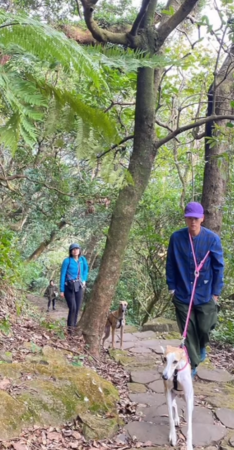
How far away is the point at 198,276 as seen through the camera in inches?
154

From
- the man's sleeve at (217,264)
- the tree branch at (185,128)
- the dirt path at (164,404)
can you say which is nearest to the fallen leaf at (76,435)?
the dirt path at (164,404)

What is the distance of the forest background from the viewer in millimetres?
1379

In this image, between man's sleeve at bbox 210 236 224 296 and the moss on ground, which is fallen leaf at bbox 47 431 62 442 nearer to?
the moss on ground

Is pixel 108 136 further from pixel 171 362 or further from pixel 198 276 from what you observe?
pixel 198 276

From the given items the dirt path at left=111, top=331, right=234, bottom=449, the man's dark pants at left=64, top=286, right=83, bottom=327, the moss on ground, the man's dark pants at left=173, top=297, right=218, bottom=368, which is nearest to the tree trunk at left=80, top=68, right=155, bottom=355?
the dirt path at left=111, top=331, right=234, bottom=449

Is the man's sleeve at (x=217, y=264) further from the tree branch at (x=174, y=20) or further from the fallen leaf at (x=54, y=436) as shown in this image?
the tree branch at (x=174, y=20)

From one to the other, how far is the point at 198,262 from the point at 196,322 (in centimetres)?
63

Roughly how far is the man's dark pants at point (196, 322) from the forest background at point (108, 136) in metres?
1.50

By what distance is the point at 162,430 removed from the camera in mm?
3572

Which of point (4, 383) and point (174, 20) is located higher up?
point (174, 20)

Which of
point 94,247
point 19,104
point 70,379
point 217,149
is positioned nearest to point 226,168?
point 217,149

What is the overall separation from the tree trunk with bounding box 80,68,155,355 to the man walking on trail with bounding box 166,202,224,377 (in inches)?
55.0

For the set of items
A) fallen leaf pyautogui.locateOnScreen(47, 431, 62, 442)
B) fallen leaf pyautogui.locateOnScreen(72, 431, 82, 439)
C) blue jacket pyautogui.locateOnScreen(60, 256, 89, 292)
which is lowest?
fallen leaf pyautogui.locateOnScreen(72, 431, 82, 439)

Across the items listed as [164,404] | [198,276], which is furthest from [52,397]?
[198,276]
